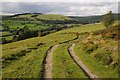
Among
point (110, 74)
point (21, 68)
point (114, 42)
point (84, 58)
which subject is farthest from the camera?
point (114, 42)

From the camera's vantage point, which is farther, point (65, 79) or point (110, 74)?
point (110, 74)

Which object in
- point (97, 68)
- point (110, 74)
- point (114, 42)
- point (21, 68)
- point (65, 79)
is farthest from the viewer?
point (114, 42)

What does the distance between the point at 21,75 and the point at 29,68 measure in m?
3.50

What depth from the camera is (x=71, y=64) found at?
3369 centimetres

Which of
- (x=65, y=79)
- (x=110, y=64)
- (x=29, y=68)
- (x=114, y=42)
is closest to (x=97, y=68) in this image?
(x=110, y=64)

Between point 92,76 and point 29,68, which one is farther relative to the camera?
point 29,68

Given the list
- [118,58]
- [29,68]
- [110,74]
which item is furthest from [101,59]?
[29,68]

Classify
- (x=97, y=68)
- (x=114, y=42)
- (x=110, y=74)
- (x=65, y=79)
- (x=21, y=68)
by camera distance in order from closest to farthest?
(x=65, y=79), (x=110, y=74), (x=97, y=68), (x=21, y=68), (x=114, y=42)

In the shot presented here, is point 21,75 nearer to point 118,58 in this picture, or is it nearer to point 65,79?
point 65,79

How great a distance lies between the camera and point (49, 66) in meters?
33.6

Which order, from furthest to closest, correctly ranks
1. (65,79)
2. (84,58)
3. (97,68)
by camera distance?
(84,58), (97,68), (65,79)

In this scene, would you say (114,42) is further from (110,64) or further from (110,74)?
(110,74)

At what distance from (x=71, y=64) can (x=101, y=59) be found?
427cm

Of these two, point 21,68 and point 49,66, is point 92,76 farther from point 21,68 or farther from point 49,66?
point 21,68
